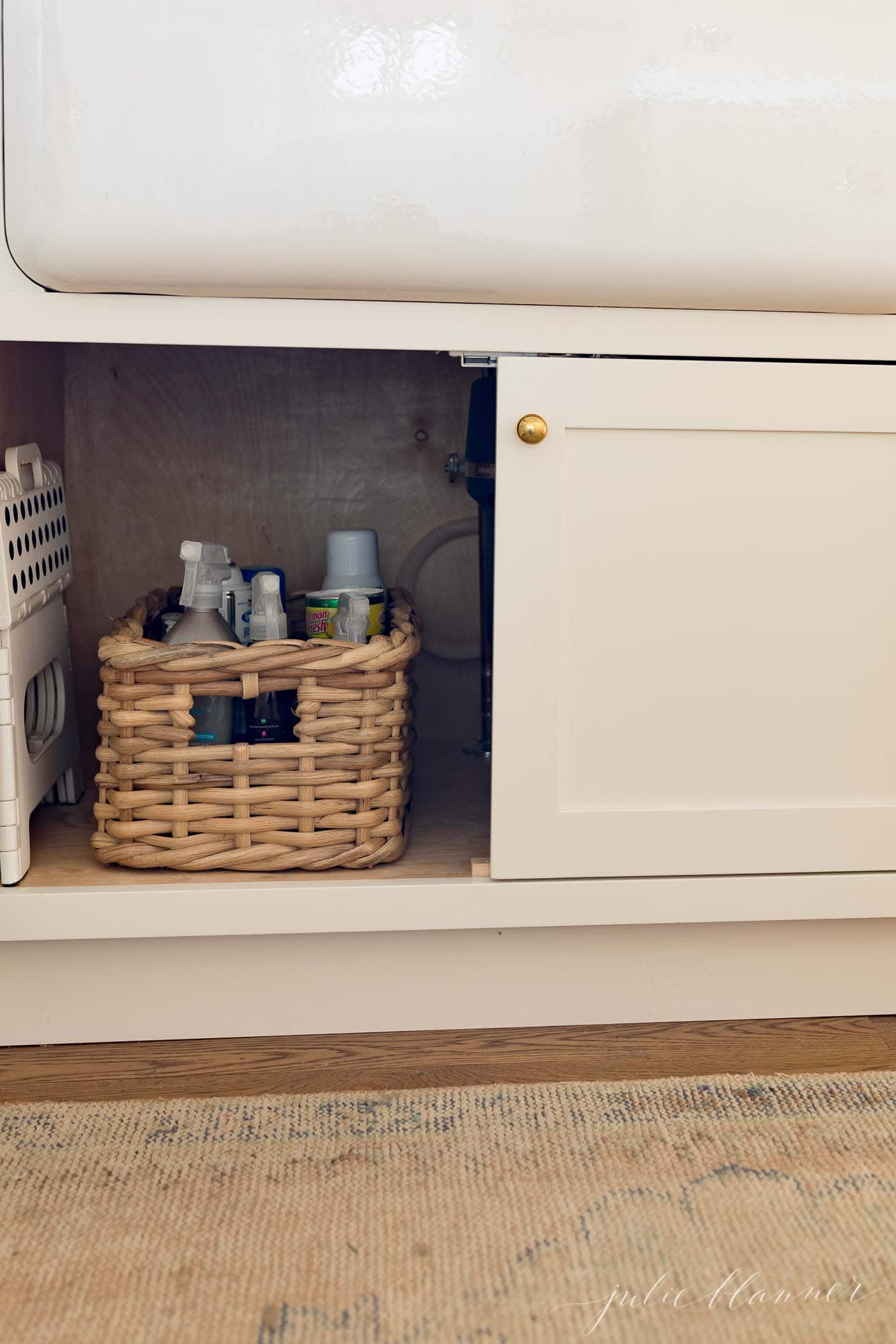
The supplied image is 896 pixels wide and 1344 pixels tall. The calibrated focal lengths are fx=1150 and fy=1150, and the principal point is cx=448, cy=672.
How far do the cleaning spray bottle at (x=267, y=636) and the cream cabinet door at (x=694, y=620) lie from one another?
0.22 m

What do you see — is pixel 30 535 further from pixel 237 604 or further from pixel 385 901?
pixel 385 901

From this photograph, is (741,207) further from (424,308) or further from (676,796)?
(676,796)

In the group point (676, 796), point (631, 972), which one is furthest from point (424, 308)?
point (631, 972)

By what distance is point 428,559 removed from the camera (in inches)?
55.4

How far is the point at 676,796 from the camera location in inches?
37.5

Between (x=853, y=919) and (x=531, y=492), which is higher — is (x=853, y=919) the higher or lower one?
the lower one

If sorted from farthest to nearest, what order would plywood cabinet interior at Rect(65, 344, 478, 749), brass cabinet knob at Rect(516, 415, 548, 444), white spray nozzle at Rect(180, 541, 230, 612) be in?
plywood cabinet interior at Rect(65, 344, 478, 749) → white spray nozzle at Rect(180, 541, 230, 612) → brass cabinet knob at Rect(516, 415, 548, 444)

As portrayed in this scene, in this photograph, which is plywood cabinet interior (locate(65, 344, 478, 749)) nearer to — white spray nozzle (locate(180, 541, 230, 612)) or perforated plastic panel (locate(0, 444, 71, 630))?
perforated plastic panel (locate(0, 444, 71, 630))

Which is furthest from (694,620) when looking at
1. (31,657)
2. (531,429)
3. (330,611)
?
(31,657)

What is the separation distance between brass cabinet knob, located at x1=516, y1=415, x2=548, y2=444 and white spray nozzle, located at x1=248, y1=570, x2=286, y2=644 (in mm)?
271

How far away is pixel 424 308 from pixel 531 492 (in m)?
0.16

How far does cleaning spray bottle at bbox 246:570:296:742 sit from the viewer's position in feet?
3.36

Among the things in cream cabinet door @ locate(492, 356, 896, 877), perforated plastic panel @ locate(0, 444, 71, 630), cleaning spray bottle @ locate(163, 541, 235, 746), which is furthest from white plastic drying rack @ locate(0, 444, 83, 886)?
cream cabinet door @ locate(492, 356, 896, 877)

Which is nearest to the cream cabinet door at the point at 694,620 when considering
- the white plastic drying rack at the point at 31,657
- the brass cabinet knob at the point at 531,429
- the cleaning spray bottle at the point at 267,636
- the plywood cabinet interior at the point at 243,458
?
the brass cabinet knob at the point at 531,429
